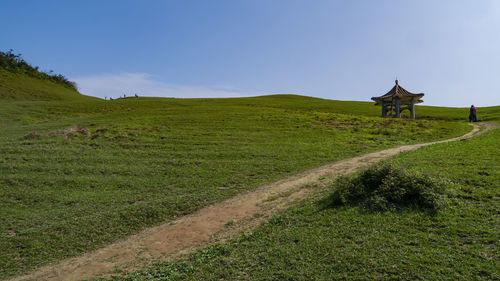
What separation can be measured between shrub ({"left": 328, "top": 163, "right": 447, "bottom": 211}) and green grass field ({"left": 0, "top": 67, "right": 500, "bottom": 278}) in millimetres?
6087

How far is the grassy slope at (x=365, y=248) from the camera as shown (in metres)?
5.89

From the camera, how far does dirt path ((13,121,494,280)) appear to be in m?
8.35

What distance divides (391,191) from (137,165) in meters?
16.2

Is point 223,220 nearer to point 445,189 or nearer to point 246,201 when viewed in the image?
point 246,201

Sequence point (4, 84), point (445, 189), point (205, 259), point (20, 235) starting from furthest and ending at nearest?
point (4, 84) → point (20, 235) → point (445, 189) → point (205, 259)

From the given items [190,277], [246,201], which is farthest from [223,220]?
[190,277]

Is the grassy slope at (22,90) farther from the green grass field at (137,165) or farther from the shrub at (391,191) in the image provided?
the shrub at (391,191)

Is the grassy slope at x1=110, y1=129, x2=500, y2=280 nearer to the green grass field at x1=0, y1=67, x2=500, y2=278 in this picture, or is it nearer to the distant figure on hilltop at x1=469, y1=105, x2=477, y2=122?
the green grass field at x1=0, y1=67, x2=500, y2=278

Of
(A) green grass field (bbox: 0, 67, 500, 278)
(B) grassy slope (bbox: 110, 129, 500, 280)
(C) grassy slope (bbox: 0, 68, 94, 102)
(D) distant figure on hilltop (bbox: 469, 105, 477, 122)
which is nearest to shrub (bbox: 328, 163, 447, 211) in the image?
(B) grassy slope (bbox: 110, 129, 500, 280)

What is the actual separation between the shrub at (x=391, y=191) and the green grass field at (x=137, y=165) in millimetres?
6087

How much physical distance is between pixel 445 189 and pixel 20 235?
15550 mm

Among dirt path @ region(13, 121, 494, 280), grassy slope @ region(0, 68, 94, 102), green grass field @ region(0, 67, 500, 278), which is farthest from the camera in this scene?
grassy slope @ region(0, 68, 94, 102)

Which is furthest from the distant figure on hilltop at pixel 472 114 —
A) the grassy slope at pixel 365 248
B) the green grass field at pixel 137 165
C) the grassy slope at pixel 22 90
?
the grassy slope at pixel 22 90

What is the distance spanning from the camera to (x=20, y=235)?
1068 cm
